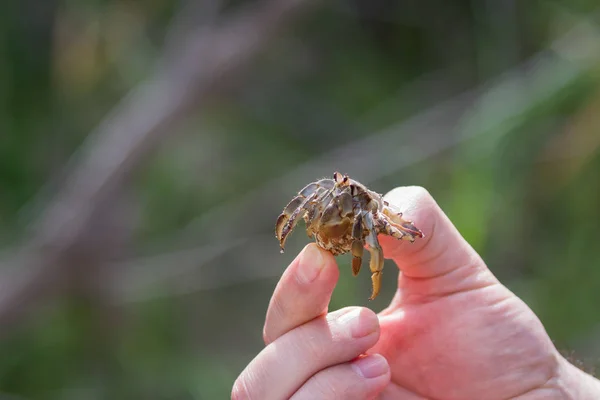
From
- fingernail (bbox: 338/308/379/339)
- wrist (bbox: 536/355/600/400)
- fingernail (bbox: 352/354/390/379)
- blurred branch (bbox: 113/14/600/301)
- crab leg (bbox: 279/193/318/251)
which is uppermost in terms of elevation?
blurred branch (bbox: 113/14/600/301)

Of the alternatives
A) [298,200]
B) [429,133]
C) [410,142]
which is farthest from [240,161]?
[298,200]

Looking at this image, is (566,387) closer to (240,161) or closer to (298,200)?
(298,200)


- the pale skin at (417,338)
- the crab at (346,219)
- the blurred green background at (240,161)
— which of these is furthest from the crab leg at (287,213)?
the blurred green background at (240,161)

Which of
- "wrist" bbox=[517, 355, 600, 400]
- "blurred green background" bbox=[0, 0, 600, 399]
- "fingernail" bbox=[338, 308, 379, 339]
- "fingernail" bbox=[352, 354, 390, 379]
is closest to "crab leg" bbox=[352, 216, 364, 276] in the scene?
"fingernail" bbox=[338, 308, 379, 339]

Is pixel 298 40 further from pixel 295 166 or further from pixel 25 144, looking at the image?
pixel 25 144

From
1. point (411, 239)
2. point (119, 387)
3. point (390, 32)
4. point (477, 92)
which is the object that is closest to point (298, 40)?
point (390, 32)

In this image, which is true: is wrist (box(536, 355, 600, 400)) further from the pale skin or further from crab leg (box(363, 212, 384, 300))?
crab leg (box(363, 212, 384, 300))
